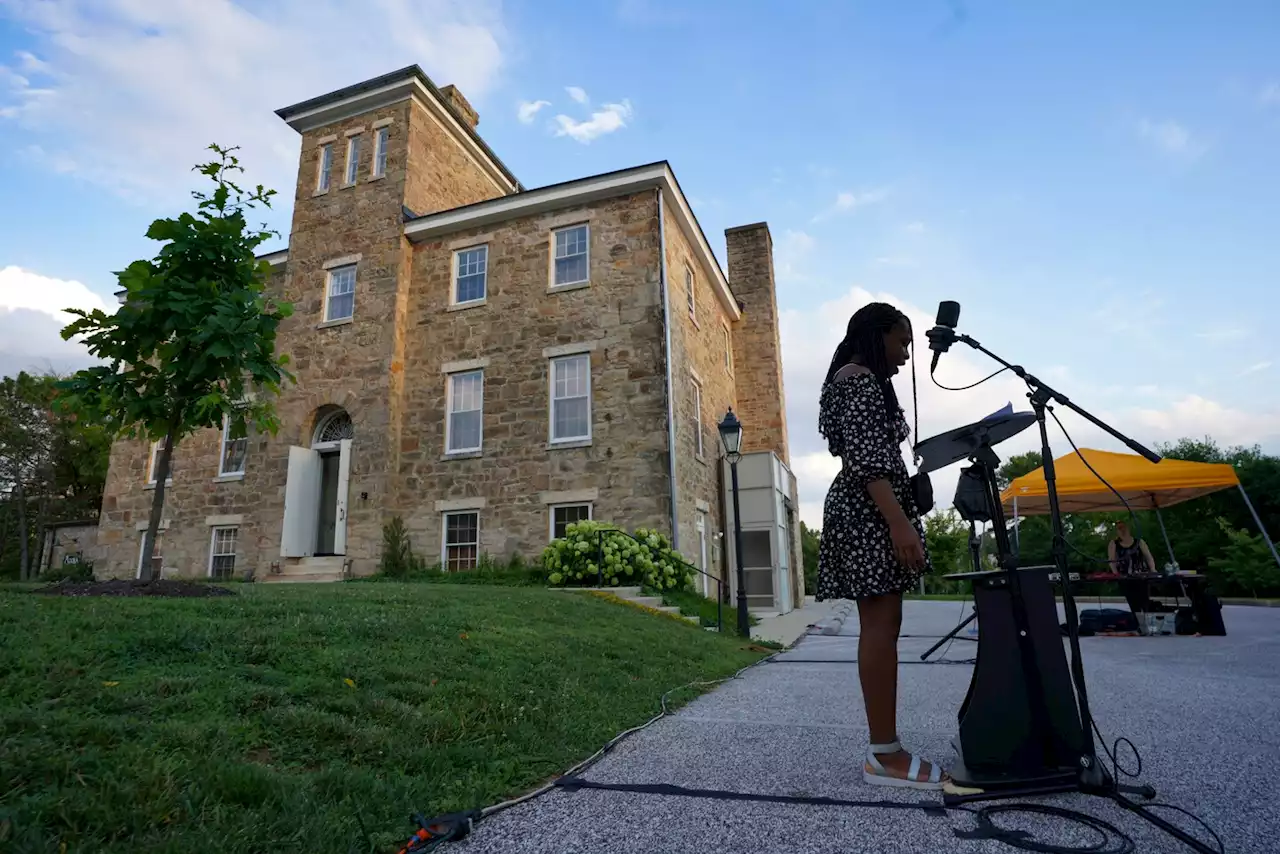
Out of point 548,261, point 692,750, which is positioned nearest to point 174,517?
point 548,261

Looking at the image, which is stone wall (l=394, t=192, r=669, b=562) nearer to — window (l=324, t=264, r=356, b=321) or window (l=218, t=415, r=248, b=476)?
window (l=324, t=264, r=356, b=321)

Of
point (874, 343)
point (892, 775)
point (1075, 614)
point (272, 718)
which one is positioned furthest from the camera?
point (874, 343)

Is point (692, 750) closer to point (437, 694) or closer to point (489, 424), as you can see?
point (437, 694)

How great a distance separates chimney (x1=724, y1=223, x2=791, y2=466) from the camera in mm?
18922

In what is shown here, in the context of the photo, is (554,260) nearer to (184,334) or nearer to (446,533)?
(446,533)

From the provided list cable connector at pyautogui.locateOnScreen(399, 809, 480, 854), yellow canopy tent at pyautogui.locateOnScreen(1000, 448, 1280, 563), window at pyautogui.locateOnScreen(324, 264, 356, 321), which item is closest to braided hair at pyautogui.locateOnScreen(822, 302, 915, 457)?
cable connector at pyautogui.locateOnScreen(399, 809, 480, 854)

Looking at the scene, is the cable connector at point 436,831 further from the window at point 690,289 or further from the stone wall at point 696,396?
the window at point 690,289

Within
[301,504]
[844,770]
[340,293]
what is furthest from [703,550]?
[844,770]

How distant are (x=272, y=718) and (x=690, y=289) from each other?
1360 centimetres

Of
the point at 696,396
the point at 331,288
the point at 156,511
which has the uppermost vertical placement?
the point at 331,288

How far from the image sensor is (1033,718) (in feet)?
8.41

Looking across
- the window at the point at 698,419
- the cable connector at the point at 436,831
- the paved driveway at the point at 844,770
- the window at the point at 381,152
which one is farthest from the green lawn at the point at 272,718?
the window at the point at 381,152

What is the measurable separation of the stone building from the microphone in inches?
366

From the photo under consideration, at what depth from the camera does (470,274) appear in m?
14.8
